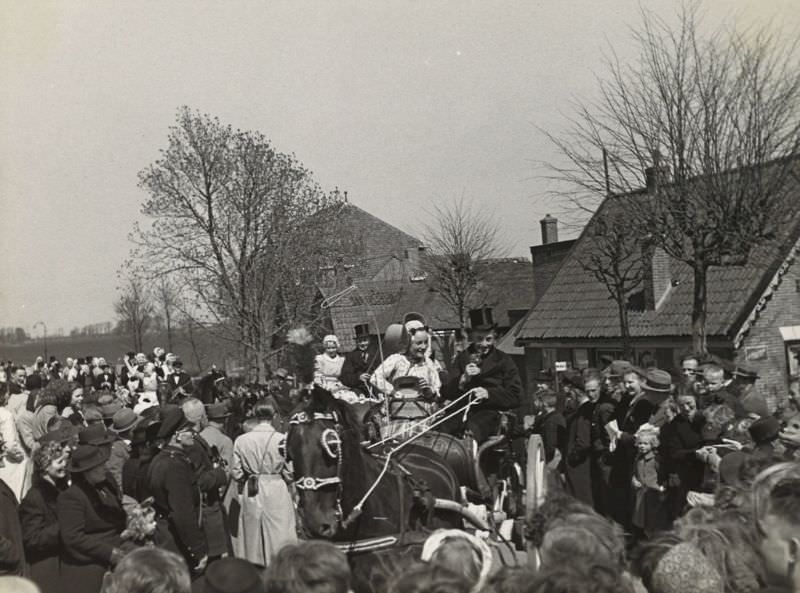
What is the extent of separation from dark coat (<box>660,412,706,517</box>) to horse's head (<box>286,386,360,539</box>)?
3407 mm

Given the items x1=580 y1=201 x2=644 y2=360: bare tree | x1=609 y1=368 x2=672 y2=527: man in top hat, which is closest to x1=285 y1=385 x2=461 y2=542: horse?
x1=609 y1=368 x2=672 y2=527: man in top hat

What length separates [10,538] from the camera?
229 inches

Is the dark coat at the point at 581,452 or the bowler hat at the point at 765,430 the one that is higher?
the bowler hat at the point at 765,430

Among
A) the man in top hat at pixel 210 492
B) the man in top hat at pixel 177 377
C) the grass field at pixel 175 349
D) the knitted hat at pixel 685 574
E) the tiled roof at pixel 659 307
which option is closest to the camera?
the knitted hat at pixel 685 574

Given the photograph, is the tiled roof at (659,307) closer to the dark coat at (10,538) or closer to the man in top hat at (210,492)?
the man in top hat at (210,492)

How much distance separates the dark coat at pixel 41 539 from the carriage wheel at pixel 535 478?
11.2 ft

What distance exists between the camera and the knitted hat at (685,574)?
3.58m

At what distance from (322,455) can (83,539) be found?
1.68m

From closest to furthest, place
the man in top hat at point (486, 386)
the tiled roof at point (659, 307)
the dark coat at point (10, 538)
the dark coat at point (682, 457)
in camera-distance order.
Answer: the dark coat at point (10, 538) < the dark coat at point (682, 457) < the man in top hat at point (486, 386) < the tiled roof at point (659, 307)

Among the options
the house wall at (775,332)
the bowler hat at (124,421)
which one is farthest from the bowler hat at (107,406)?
the house wall at (775,332)

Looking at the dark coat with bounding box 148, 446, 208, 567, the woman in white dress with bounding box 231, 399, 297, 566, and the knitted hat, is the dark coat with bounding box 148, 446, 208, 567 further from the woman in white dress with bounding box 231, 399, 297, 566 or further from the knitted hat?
the knitted hat

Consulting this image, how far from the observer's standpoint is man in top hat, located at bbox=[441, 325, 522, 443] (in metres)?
9.59

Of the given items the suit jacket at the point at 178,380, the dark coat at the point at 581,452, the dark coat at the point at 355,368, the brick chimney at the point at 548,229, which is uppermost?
the brick chimney at the point at 548,229

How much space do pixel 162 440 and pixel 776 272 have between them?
60.5 ft
